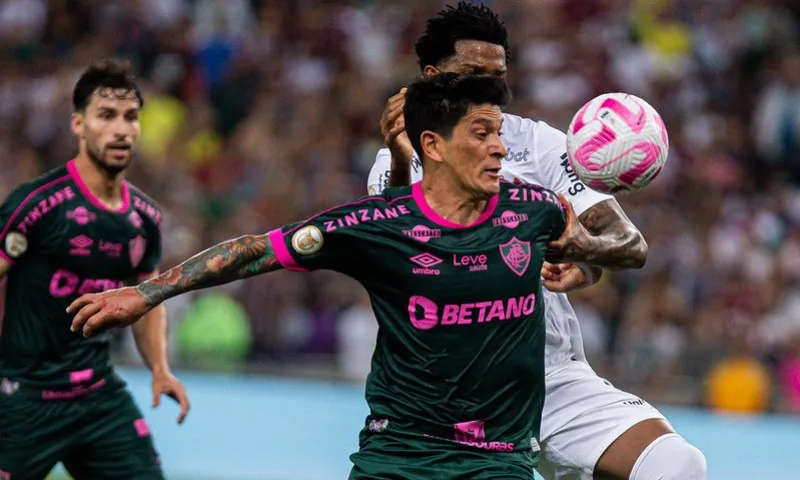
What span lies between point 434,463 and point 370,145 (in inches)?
394

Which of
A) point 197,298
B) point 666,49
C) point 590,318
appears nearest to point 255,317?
point 197,298

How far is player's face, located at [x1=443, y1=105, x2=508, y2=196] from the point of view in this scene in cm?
504

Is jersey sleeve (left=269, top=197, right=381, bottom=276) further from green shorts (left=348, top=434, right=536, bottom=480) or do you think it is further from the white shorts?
the white shorts

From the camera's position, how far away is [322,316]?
13.0 metres

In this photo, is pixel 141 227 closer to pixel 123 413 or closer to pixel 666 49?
pixel 123 413

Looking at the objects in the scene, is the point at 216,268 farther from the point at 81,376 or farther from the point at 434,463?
the point at 81,376

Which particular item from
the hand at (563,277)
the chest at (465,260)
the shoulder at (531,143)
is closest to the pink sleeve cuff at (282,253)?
the chest at (465,260)

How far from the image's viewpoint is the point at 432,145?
5.18 m

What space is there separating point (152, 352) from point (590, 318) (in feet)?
19.6

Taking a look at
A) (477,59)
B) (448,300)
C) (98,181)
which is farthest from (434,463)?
(98,181)

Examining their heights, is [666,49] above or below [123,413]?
above

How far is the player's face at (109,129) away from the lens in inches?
277

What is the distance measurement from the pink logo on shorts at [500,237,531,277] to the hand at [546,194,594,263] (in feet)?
0.42

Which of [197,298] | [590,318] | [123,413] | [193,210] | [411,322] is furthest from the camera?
[193,210]
